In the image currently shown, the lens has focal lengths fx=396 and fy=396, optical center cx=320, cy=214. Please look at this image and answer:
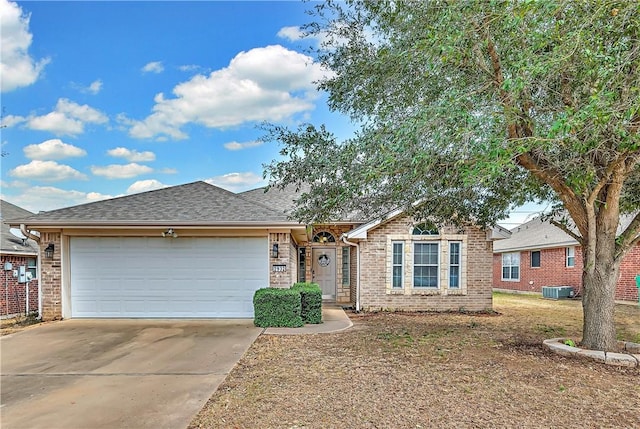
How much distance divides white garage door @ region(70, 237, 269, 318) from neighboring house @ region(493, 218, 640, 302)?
39.6 ft

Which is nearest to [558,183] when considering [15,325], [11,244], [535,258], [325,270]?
[325,270]

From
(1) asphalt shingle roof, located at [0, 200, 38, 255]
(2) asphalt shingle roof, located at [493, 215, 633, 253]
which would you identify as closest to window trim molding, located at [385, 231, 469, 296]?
(2) asphalt shingle roof, located at [493, 215, 633, 253]

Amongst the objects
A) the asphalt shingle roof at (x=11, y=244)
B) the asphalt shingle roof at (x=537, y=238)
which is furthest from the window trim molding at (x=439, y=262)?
the asphalt shingle roof at (x=11, y=244)

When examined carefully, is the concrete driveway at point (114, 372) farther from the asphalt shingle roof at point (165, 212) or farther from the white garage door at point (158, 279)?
the asphalt shingle roof at point (165, 212)

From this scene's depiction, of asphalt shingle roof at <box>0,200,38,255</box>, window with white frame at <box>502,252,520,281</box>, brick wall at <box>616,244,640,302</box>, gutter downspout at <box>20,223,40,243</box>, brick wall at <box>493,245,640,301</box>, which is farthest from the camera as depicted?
window with white frame at <box>502,252,520,281</box>

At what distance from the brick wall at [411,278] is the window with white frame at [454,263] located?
120 mm

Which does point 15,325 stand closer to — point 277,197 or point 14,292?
point 14,292

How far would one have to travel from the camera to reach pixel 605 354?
5.86 m

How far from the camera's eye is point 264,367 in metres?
5.69

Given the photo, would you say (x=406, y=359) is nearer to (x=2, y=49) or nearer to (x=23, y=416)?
(x=23, y=416)

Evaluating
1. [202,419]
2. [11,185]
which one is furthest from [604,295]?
[11,185]

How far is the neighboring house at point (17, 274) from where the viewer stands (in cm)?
1117

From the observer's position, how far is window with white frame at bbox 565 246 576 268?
17984 millimetres

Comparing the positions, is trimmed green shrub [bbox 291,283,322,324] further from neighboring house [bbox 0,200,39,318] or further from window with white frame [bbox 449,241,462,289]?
neighboring house [bbox 0,200,39,318]
